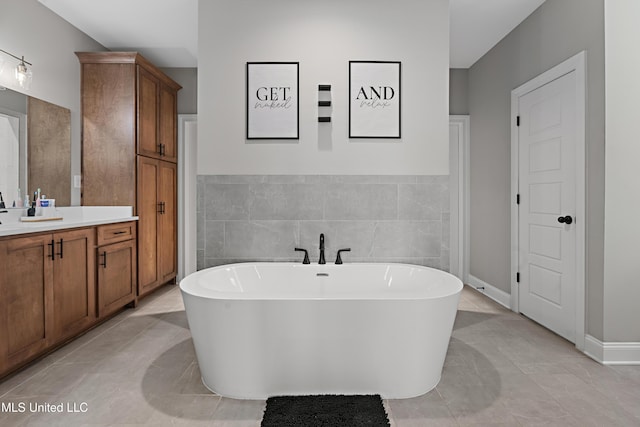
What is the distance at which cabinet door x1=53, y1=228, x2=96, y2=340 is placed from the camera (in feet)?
8.75

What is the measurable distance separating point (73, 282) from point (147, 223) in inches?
50.0

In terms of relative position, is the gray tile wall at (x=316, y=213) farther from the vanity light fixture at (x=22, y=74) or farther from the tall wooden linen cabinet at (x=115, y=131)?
the vanity light fixture at (x=22, y=74)

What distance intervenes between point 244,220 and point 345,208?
2.51 feet

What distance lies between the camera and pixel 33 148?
3.12 m

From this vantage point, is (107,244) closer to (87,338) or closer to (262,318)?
(87,338)

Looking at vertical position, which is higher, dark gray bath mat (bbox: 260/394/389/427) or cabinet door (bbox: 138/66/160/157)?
cabinet door (bbox: 138/66/160/157)

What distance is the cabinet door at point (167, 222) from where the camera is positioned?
4387 mm

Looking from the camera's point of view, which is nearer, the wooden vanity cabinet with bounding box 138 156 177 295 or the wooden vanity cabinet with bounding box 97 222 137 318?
the wooden vanity cabinet with bounding box 97 222 137 318

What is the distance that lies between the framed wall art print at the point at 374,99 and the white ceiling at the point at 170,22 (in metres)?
0.94

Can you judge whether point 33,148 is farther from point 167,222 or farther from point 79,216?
point 167,222

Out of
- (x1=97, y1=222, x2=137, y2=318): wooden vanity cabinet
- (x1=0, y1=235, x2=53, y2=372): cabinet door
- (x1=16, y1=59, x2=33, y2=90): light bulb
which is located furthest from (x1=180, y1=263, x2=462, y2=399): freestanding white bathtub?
(x1=16, y1=59, x2=33, y2=90): light bulb

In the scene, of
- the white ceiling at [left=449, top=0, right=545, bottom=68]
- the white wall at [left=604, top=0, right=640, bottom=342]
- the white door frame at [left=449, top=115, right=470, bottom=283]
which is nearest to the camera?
the white wall at [left=604, top=0, right=640, bottom=342]

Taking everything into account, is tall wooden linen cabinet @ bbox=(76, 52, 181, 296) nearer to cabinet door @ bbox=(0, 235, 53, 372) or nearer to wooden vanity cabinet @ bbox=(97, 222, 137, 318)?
wooden vanity cabinet @ bbox=(97, 222, 137, 318)

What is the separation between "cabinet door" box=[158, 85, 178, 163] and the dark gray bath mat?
3267mm
